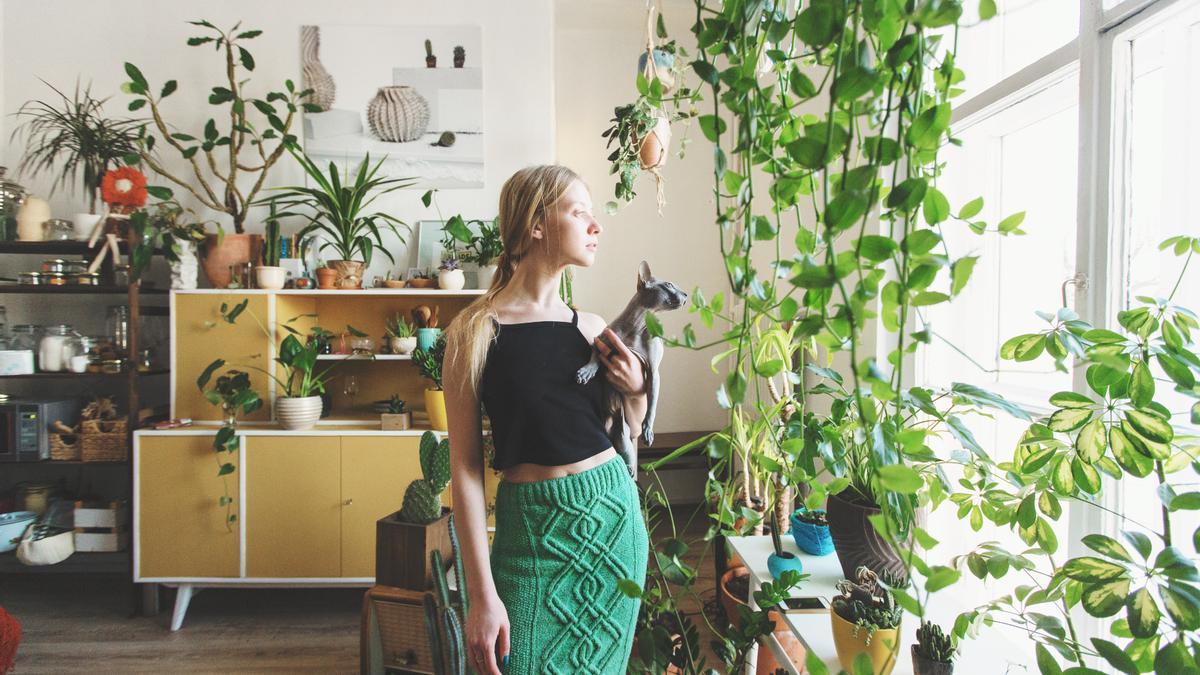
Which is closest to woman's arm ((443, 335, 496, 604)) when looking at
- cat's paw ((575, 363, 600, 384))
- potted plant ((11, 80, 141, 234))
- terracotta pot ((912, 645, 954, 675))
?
cat's paw ((575, 363, 600, 384))

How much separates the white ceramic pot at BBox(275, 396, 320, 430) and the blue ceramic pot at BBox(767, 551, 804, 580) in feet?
7.38

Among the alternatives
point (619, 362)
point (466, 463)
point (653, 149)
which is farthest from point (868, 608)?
point (653, 149)

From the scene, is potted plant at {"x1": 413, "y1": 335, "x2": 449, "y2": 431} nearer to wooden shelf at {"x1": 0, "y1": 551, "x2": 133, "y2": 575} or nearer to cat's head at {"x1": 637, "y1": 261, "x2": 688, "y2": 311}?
cat's head at {"x1": 637, "y1": 261, "x2": 688, "y2": 311}

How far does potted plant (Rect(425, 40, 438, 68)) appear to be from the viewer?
3.17 meters

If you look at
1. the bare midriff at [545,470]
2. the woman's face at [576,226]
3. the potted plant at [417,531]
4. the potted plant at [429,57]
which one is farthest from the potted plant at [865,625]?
the potted plant at [429,57]

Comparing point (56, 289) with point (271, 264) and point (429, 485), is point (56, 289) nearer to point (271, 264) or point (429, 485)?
point (271, 264)

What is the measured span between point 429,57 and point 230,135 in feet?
3.55

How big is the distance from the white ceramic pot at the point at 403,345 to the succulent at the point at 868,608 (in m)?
2.34

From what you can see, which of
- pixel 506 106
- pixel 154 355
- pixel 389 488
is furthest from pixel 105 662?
pixel 506 106

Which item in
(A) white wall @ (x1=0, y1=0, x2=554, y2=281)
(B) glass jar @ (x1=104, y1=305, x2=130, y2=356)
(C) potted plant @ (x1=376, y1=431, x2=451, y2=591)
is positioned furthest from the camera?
(A) white wall @ (x1=0, y1=0, x2=554, y2=281)

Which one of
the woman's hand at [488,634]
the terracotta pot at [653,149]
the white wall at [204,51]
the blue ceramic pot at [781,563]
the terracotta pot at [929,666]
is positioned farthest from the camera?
the white wall at [204,51]

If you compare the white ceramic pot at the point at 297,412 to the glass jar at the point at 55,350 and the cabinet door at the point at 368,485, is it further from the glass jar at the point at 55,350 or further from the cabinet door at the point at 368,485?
the glass jar at the point at 55,350

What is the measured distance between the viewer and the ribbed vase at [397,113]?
3.17 m

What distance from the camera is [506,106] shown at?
126 inches
